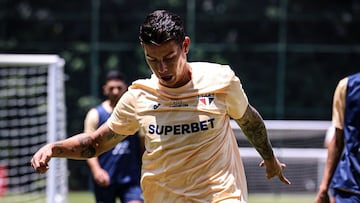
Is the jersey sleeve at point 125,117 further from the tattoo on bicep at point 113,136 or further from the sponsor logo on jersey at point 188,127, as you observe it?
the sponsor logo on jersey at point 188,127

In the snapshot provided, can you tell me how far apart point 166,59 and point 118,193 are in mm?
4490

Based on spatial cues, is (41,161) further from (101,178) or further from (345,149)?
(101,178)

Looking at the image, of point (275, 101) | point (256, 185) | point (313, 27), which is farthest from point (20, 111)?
point (313, 27)

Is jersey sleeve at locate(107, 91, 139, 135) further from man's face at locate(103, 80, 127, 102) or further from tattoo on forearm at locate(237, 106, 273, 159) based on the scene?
man's face at locate(103, 80, 127, 102)

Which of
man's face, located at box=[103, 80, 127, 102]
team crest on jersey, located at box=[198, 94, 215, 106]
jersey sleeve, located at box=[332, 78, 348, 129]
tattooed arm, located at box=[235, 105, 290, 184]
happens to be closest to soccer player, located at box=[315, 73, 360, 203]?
jersey sleeve, located at box=[332, 78, 348, 129]

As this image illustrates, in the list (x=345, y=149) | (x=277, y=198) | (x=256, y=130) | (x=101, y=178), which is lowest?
(x=277, y=198)

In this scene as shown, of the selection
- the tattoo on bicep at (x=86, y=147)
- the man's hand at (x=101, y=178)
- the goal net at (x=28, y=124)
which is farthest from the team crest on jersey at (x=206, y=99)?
the goal net at (x=28, y=124)

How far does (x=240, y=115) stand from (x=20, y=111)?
10.6 m

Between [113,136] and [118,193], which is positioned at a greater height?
[113,136]

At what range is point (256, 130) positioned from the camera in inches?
188

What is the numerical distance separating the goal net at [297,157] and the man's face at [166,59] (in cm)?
1029

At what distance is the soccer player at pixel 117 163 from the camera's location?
27.9 feet

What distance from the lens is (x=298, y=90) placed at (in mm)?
18109

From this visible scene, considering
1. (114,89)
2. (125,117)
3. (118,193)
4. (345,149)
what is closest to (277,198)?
(118,193)
